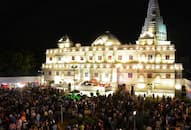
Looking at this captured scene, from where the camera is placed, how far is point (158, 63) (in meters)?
45.6

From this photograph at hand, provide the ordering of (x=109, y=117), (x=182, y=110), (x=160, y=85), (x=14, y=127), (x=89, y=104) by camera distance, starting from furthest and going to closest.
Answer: (x=160, y=85) → (x=89, y=104) → (x=182, y=110) → (x=109, y=117) → (x=14, y=127)

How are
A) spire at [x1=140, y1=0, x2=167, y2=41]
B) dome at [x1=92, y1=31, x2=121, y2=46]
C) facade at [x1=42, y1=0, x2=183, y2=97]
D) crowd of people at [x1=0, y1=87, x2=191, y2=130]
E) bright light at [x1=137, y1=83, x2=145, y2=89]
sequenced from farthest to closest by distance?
spire at [x1=140, y1=0, x2=167, y2=41], dome at [x1=92, y1=31, x2=121, y2=46], bright light at [x1=137, y1=83, x2=145, y2=89], facade at [x1=42, y1=0, x2=183, y2=97], crowd of people at [x1=0, y1=87, x2=191, y2=130]

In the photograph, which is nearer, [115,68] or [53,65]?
[115,68]

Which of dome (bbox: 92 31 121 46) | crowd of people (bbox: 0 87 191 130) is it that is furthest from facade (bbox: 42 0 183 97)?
crowd of people (bbox: 0 87 191 130)

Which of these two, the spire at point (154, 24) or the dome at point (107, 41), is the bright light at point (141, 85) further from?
the spire at point (154, 24)

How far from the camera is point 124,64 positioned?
1879 inches

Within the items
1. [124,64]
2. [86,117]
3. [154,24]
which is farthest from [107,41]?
[86,117]

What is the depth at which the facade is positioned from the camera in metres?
44.4

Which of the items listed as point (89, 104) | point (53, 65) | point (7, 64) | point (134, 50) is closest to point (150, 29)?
point (134, 50)

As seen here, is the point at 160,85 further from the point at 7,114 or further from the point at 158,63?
the point at 7,114

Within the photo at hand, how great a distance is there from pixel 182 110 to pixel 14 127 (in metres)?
10.4

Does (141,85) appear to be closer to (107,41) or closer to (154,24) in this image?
(107,41)

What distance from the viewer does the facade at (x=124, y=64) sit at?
4438 centimetres

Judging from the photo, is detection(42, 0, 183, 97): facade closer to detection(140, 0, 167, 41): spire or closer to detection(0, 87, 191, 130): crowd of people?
detection(140, 0, 167, 41): spire
